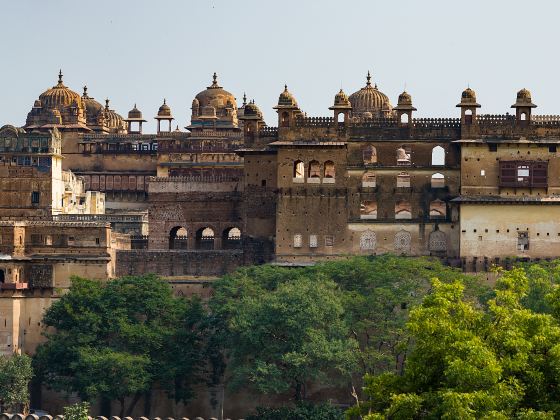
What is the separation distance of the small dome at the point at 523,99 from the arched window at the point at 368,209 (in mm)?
6848

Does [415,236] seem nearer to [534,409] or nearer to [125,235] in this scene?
[125,235]

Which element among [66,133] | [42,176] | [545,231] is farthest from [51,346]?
[66,133]

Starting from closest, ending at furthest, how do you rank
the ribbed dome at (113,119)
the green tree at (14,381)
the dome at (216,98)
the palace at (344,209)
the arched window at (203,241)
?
the green tree at (14,381)
the palace at (344,209)
the arched window at (203,241)
the dome at (216,98)
the ribbed dome at (113,119)

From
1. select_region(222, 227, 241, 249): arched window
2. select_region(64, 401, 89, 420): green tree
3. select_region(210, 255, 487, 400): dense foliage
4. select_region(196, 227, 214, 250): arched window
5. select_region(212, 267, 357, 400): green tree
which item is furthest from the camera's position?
select_region(196, 227, 214, 250): arched window

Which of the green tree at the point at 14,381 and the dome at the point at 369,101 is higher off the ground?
the dome at the point at 369,101

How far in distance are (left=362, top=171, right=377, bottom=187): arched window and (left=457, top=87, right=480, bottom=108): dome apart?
441 centimetres

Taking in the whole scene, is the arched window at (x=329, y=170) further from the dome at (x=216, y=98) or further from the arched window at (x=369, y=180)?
the dome at (x=216, y=98)

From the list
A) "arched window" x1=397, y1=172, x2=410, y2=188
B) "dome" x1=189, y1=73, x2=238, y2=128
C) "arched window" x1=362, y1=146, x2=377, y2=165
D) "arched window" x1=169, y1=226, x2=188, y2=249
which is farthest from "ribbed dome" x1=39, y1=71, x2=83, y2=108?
"arched window" x1=397, y1=172, x2=410, y2=188

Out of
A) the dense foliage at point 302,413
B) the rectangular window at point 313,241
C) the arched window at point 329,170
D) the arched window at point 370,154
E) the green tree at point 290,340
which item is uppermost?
the arched window at point 370,154

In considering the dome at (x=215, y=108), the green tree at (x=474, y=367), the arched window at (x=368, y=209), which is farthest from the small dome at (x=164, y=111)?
the green tree at (x=474, y=367)

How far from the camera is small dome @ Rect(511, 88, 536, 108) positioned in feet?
239

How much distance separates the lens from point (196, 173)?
8819cm

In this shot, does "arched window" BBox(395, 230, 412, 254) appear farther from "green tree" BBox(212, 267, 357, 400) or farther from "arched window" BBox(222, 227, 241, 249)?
"arched window" BBox(222, 227, 241, 249)

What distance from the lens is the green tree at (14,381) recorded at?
222 ft
